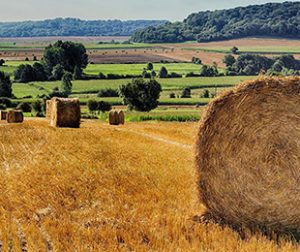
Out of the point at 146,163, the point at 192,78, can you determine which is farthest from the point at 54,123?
the point at 192,78

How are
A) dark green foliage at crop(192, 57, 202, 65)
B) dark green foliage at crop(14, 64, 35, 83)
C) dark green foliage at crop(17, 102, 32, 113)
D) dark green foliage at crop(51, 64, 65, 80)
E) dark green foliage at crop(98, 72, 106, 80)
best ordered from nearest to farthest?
dark green foliage at crop(17, 102, 32, 113) → dark green foliage at crop(14, 64, 35, 83) → dark green foliage at crop(98, 72, 106, 80) → dark green foliage at crop(51, 64, 65, 80) → dark green foliage at crop(192, 57, 202, 65)

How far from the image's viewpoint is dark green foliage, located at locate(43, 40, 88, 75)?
402 ft

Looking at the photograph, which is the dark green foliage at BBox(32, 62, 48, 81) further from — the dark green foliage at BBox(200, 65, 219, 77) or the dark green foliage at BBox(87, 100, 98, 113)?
the dark green foliage at BBox(87, 100, 98, 113)

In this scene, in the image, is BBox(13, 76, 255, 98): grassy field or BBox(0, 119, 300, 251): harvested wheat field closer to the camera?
BBox(0, 119, 300, 251): harvested wheat field

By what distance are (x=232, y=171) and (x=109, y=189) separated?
10.9 feet

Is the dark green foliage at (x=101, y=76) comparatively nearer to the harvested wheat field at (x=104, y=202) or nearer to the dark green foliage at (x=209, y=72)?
the dark green foliage at (x=209, y=72)

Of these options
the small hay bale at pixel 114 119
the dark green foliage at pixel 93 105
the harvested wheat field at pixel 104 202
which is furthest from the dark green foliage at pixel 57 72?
the harvested wheat field at pixel 104 202

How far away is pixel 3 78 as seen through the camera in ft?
287

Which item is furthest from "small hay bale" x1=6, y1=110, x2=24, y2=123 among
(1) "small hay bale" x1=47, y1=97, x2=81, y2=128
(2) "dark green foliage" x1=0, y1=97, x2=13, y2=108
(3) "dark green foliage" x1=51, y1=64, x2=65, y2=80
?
(3) "dark green foliage" x1=51, y1=64, x2=65, y2=80

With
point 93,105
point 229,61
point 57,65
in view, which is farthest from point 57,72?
point 93,105

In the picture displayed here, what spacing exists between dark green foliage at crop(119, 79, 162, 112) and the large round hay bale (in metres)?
60.6

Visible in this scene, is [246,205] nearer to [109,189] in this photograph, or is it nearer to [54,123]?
[109,189]

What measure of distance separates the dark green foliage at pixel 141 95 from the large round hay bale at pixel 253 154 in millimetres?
60638

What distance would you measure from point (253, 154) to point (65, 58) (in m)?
118
